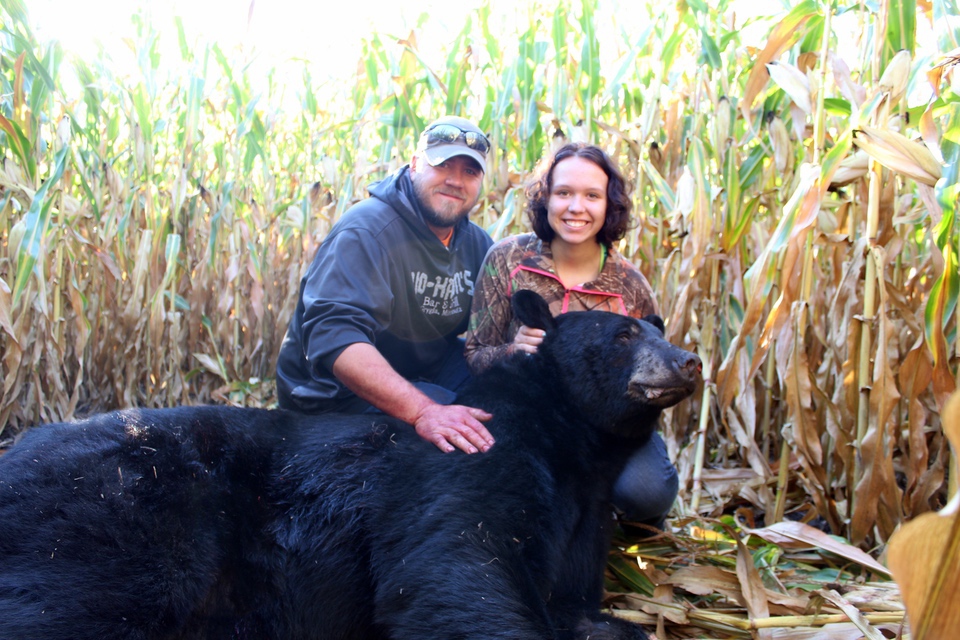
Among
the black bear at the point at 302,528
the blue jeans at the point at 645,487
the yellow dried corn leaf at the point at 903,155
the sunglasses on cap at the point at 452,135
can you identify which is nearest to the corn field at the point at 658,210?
the yellow dried corn leaf at the point at 903,155

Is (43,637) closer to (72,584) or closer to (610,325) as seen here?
(72,584)

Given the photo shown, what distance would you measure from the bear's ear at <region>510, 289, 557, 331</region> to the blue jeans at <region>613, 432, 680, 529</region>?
71 cm

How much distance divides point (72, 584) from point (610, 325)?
2.19 m

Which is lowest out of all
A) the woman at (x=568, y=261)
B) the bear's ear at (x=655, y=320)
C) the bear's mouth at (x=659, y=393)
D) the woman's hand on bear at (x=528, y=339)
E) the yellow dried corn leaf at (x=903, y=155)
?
the bear's mouth at (x=659, y=393)

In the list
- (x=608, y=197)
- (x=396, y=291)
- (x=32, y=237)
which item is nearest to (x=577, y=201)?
(x=608, y=197)

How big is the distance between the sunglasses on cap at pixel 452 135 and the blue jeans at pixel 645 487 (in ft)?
5.85

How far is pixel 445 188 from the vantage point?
12.3 feet

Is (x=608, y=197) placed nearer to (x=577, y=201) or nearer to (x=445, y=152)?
(x=577, y=201)

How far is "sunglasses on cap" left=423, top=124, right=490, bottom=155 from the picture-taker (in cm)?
376

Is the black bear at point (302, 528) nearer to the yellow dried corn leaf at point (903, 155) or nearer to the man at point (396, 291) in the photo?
the man at point (396, 291)

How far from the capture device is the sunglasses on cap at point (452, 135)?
3.76 m

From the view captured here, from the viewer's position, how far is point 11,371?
4.12 metres

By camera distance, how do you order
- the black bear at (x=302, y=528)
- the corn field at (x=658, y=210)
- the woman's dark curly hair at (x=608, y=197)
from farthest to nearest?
1. the woman's dark curly hair at (x=608, y=197)
2. the corn field at (x=658, y=210)
3. the black bear at (x=302, y=528)

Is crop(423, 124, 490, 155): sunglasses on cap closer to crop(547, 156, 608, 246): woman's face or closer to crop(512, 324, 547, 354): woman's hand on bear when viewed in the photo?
crop(547, 156, 608, 246): woman's face
